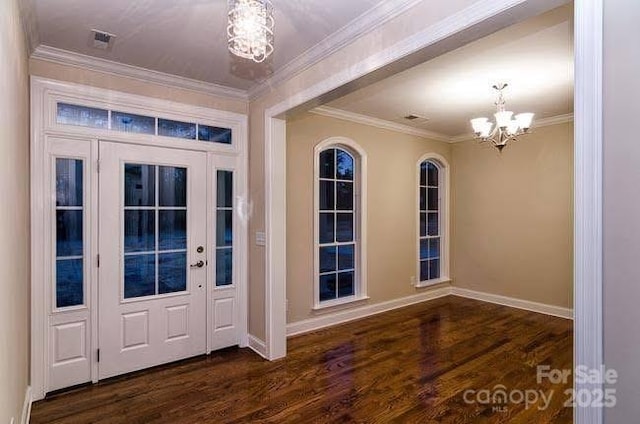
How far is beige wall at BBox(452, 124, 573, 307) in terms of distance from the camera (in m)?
4.81

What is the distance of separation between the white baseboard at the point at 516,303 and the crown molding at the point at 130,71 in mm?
4726

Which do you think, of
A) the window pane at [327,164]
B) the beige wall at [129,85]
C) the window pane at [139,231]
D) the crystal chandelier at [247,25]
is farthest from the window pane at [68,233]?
the window pane at [327,164]

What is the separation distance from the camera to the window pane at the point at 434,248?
6.02m

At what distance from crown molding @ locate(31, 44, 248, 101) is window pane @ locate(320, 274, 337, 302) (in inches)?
97.1

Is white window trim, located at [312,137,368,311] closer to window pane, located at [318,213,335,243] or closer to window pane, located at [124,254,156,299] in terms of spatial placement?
window pane, located at [318,213,335,243]

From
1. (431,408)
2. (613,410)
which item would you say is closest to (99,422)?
(431,408)

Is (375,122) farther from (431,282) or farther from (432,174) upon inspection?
(431,282)

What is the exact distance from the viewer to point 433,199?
6090 mm

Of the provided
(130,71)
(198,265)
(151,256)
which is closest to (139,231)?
(151,256)

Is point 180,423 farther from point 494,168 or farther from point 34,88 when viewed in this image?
point 494,168

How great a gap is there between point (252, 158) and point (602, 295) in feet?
10.5

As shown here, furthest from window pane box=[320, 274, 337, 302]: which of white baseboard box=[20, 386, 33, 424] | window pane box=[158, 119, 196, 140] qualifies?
white baseboard box=[20, 386, 33, 424]

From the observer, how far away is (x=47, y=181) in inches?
109

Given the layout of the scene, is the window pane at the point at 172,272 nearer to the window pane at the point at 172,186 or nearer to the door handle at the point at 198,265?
the door handle at the point at 198,265
